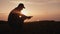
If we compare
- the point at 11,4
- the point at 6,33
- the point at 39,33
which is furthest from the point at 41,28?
the point at 11,4

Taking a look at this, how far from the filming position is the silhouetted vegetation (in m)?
1.35

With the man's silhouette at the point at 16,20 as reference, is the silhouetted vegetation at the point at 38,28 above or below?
below

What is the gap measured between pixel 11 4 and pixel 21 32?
383 mm

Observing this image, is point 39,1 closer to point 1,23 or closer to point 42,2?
point 42,2

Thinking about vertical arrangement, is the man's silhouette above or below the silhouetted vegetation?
above

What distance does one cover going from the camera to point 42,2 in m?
1.63

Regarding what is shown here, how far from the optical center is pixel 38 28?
137cm

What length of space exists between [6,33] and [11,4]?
382 millimetres

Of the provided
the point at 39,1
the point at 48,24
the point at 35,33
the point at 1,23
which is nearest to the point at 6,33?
the point at 1,23

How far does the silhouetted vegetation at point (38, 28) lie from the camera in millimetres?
1349

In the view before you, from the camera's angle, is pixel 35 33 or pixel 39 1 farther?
pixel 39 1

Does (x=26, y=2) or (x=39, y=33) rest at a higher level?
(x=26, y=2)

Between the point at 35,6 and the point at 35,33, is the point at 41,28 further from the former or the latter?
the point at 35,6

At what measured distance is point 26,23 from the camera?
140cm
